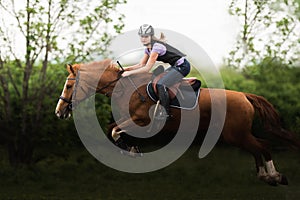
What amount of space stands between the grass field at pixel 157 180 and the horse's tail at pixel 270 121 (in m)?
1.63

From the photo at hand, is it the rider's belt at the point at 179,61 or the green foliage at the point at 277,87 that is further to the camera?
the green foliage at the point at 277,87

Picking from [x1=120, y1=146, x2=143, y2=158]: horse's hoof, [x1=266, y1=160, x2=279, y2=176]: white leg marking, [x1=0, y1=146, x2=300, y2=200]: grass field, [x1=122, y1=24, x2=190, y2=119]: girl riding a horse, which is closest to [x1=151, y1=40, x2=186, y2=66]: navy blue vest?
[x1=122, y1=24, x2=190, y2=119]: girl riding a horse

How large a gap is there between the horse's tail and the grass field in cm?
163

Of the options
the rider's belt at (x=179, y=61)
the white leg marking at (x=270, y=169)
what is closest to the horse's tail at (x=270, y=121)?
the white leg marking at (x=270, y=169)

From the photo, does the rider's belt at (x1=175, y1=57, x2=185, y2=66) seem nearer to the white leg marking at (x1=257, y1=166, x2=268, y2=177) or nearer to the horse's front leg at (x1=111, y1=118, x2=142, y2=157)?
the horse's front leg at (x1=111, y1=118, x2=142, y2=157)

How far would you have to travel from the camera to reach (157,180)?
11953mm

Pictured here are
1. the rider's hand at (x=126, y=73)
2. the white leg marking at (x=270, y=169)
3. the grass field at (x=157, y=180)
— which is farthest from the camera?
the grass field at (x=157, y=180)

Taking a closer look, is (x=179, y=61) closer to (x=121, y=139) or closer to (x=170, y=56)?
(x=170, y=56)

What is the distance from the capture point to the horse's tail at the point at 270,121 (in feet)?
27.7

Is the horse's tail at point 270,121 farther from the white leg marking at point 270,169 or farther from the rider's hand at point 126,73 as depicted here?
the rider's hand at point 126,73

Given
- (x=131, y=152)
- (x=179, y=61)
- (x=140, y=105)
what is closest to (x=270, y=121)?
(x=179, y=61)

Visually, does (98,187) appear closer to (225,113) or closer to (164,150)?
(164,150)

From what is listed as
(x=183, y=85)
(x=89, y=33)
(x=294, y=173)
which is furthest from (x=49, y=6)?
(x=294, y=173)

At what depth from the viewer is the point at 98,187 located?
447 inches
